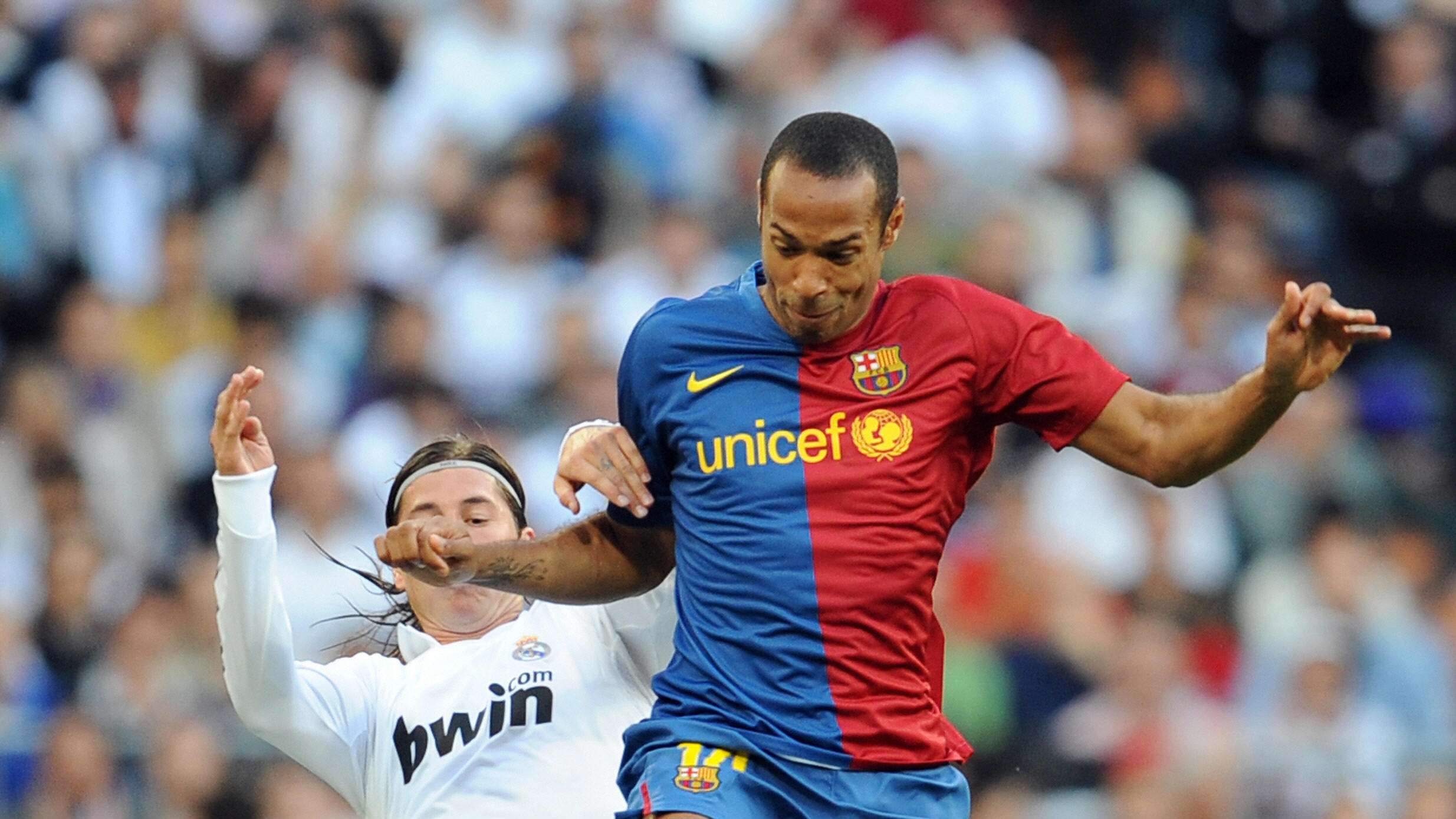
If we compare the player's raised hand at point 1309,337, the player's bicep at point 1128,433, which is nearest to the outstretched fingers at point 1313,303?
the player's raised hand at point 1309,337

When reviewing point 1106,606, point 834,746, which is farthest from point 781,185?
point 1106,606

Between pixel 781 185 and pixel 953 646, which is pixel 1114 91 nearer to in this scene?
pixel 953 646

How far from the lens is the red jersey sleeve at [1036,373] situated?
4.63 m

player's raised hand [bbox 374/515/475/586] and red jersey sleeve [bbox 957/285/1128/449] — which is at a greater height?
red jersey sleeve [bbox 957/285/1128/449]

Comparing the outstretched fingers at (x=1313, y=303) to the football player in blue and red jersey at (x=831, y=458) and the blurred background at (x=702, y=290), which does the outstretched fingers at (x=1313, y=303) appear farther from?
the blurred background at (x=702, y=290)

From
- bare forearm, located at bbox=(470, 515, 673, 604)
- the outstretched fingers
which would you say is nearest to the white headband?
bare forearm, located at bbox=(470, 515, 673, 604)

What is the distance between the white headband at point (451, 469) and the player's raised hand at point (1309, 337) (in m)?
2.24

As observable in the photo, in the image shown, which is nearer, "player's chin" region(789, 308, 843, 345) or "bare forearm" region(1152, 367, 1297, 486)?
"bare forearm" region(1152, 367, 1297, 486)

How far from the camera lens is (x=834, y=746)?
14.6ft

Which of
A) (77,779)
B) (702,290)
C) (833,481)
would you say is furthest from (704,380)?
(702,290)

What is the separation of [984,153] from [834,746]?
7.79m

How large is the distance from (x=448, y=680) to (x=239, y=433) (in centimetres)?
92

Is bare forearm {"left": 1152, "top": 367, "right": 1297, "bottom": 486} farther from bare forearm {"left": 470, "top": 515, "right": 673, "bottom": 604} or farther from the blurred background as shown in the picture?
the blurred background

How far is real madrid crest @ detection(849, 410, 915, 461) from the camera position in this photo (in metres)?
4.61
